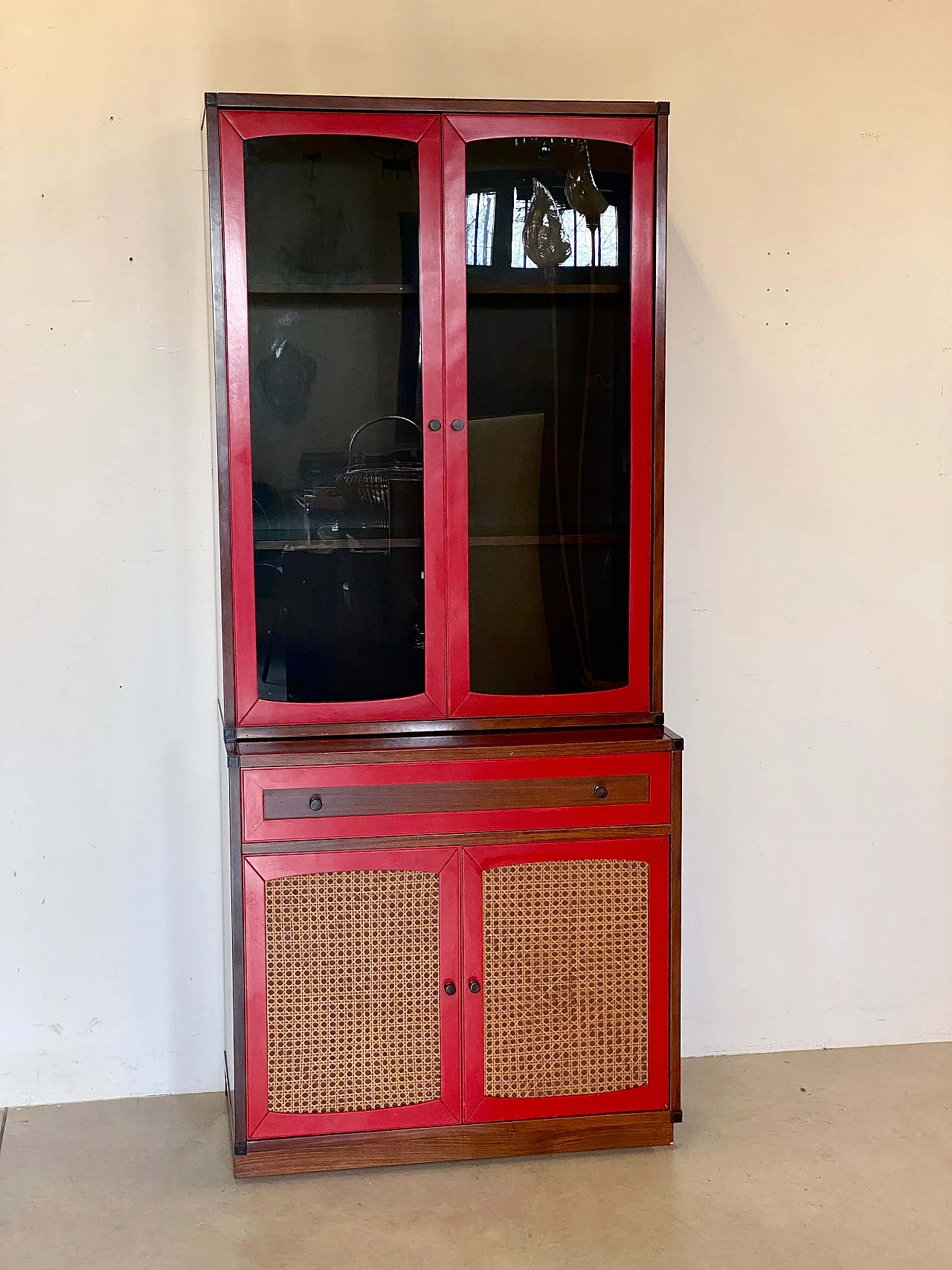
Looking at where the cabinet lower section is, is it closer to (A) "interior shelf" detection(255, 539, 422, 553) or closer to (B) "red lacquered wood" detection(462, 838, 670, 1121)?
(B) "red lacquered wood" detection(462, 838, 670, 1121)

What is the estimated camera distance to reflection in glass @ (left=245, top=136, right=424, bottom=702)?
2246 millimetres

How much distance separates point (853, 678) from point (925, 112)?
1.31 meters

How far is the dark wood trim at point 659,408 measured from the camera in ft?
7.64

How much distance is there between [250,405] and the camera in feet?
7.45

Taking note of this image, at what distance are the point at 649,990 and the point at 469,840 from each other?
484mm

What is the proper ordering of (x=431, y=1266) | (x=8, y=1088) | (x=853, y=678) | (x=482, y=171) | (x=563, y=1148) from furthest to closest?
(x=853, y=678) → (x=8, y=1088) → (x=563, y=1148) → (x=482, y=171) → (x=431, y=1266)

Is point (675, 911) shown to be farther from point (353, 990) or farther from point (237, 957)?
point (237, 957)

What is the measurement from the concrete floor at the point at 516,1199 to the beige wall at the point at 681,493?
0.25m

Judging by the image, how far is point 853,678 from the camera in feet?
9.52

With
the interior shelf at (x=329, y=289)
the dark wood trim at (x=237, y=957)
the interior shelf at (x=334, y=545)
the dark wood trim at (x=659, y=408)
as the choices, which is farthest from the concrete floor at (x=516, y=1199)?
the interior shelf at (x=329, y=289)

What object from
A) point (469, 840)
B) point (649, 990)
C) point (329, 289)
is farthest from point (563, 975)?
point (329, 289)

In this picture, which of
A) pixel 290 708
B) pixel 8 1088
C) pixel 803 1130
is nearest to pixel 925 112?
pixel 290 708

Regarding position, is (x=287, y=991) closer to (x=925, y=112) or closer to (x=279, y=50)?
(x=279, y=50)

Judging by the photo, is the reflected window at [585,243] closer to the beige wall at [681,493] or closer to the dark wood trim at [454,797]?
the beige wall at [681,493]
